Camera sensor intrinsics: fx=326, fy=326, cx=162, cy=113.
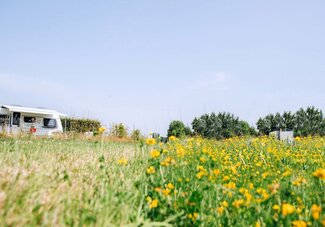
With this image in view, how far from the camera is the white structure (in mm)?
23016

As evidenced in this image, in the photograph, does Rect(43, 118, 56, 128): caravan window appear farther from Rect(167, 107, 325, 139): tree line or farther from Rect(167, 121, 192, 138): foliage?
Rect(167, 107, 325, 139): tree line

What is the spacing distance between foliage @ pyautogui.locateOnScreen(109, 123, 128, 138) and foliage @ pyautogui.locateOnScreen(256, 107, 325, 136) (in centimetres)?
1917

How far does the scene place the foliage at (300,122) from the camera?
36719 millimetres

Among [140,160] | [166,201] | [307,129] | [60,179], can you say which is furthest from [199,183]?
[307,129]

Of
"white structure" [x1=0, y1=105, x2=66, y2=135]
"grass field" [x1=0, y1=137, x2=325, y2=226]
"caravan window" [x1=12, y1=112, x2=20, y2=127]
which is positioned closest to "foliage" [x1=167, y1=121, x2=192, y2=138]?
"grass field" [x1=0, y1=137, x2=325, y2=226]

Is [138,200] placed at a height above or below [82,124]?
below

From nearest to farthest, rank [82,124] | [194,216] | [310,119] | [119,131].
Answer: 1. [194,216]
2. [119,131]
3. [82,124]
4. [310,119]

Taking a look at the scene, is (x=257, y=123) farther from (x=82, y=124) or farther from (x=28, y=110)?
(x=28, y=110)

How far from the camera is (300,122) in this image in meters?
37.7

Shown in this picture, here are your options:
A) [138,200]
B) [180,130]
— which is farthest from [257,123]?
[138,200]

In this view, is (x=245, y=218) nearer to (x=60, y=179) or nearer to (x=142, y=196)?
(x=142, y=196)

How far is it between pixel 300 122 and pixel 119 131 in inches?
977

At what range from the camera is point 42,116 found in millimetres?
24703

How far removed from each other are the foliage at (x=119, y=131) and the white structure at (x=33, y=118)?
4615 mm
